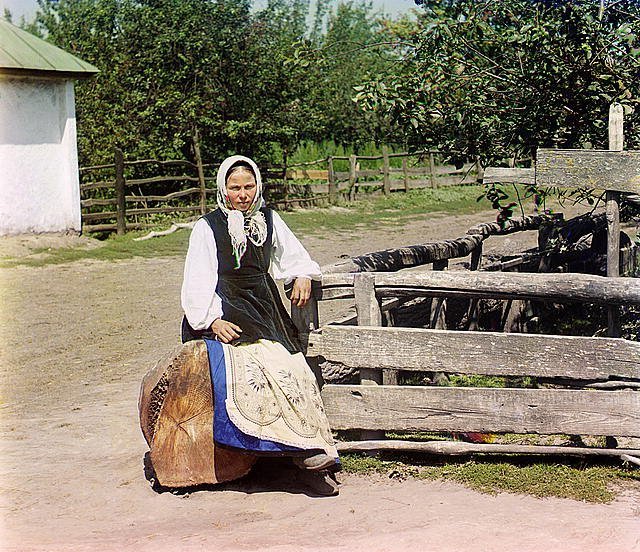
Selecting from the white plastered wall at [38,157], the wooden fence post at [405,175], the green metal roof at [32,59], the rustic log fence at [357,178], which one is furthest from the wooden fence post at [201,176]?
the wooden fence post at [405,175]

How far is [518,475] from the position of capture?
473 cm

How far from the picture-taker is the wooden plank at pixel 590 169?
15.8 feet

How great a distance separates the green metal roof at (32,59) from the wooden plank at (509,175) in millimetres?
10660

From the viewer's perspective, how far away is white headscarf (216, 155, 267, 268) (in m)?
4.67

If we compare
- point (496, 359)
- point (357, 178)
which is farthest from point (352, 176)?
point (496, 359)

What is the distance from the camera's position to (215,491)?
184 inches

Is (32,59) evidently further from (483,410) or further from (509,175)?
(483,410)

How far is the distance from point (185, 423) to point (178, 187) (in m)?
15.7

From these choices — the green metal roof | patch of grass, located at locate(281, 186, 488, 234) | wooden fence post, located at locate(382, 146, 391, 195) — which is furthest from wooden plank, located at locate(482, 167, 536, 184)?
wooden fence post, located at locate(382, 146, 391, 195)

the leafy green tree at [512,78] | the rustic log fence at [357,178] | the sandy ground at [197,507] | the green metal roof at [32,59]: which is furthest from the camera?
the rustic log fence at [357,178]

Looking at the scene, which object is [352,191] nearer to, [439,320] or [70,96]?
[70,96]

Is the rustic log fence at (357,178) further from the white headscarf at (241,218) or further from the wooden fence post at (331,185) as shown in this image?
the white headscarf at (241,218)

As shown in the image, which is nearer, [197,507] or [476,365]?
[197,507]

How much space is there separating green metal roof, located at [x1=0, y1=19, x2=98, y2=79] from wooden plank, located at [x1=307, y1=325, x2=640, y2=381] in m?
10.9
